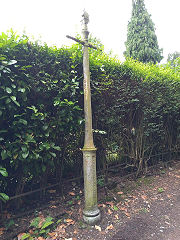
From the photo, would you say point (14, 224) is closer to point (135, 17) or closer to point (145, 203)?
point (145, 203)

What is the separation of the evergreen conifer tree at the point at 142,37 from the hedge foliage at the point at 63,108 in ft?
36.8

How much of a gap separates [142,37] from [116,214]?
15637 millimetres

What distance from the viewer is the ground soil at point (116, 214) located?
228cm

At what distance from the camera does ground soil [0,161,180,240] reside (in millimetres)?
2283

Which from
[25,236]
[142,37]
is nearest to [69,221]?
[25,236]

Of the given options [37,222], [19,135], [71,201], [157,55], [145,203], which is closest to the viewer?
[19,135]

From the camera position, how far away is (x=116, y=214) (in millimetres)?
2777

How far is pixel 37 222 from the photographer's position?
232cm

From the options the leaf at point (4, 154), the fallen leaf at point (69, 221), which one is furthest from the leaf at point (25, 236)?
the leaf at point (4, 154)

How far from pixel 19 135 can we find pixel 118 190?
2.55m

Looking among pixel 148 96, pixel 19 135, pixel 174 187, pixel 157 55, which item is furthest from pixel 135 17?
pixel 19 135

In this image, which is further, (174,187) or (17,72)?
(174,187)

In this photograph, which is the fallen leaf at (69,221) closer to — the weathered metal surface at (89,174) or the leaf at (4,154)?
the weathered metal surface at (89,174)

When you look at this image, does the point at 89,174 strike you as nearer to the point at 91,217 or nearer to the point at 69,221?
the point at 91,217
